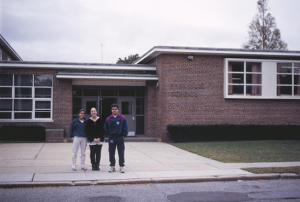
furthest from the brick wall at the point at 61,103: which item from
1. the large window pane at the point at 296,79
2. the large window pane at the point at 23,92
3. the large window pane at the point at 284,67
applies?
the large window pane at the point at 296,79

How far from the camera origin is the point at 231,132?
1984cm

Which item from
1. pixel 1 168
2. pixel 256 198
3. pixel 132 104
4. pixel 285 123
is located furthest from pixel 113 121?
pixel 285 123

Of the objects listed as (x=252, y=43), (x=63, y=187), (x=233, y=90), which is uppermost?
(x=252, y=43)

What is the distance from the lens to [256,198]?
751 cm

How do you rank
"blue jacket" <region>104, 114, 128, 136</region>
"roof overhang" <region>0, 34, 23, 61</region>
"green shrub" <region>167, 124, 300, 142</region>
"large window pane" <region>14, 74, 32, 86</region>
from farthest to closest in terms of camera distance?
1. "roof overhang" <region>0, 34, 23, 61</region>
2. "large window pane" <region>14, 74, 32, 86</region>
3. "green shrub" <region>167, 124, 300, 142</region>
4. "blue jacket" <region>104, 114, 128, 136</region>

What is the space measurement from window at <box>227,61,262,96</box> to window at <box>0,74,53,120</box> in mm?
10493

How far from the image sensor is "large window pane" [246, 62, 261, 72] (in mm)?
20766

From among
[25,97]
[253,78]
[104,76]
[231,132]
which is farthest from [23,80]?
[253,78]

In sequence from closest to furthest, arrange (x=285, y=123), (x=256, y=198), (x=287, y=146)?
(x=256, y=198) → (x=287, y=146) → (x=285, y=123)

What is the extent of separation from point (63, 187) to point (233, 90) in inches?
562

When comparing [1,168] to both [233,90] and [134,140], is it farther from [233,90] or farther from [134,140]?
[233,90]

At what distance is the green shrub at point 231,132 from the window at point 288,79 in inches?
87.1

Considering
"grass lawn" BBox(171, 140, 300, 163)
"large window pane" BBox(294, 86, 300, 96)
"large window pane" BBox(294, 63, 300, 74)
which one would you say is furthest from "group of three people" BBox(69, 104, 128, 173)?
"large window pane" BBox(294, 63, 300, 74)

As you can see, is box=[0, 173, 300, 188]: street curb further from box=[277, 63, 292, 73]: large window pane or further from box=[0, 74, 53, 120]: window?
box=[277, 63, 292, 73]: large window pane
